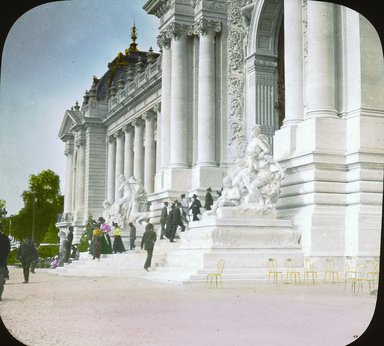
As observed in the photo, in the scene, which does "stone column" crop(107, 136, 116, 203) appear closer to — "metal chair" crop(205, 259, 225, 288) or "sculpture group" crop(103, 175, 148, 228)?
"sculpture group" crop(103, 175, 148, 228)

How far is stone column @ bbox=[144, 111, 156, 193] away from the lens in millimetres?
48875

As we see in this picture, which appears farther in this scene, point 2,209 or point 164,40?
point 164,40

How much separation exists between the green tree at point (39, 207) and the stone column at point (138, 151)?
34.1m

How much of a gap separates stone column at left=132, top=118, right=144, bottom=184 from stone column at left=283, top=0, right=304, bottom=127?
25.7 meters

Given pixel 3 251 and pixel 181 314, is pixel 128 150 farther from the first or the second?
pixel 3 251

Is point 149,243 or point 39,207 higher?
point 39,207

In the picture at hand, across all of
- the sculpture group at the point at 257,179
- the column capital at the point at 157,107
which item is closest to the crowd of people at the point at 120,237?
the sculpture group at the point at 257,179

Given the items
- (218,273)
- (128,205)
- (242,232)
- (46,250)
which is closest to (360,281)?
(218,273)

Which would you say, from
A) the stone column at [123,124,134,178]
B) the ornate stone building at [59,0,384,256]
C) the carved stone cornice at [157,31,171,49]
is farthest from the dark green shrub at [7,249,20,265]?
the stone column at [123,124,134,178]

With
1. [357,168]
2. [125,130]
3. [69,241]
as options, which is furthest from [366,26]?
[125,130]

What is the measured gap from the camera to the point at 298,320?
12.0 metres

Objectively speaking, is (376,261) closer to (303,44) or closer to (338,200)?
(338,200)

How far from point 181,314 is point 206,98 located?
76.8 feet

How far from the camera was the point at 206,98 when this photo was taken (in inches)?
1395
